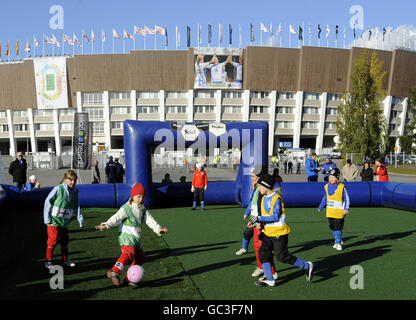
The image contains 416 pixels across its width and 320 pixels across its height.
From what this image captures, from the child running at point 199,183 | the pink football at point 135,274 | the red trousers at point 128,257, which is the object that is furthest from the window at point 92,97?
the pink football at point 135,274

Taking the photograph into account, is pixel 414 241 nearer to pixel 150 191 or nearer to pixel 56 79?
→ pixel 150 191

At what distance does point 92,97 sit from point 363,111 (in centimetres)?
4596

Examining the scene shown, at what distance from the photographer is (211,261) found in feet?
23.0

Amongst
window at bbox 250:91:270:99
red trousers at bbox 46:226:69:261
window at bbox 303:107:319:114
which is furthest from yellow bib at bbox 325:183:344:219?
window at bbox 303:107:319:114

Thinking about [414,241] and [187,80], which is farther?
[187,80]

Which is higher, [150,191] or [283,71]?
[283,71]

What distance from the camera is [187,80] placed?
63281mm

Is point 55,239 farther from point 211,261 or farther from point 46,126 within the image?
point 46,126

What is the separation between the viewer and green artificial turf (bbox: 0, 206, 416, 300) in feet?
17.5

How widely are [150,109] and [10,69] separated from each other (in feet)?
80.0

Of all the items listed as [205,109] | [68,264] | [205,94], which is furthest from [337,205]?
[205,109]

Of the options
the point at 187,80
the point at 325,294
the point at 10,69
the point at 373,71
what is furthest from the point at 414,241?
the point at 10,69

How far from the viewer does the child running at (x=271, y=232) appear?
18.0 feet

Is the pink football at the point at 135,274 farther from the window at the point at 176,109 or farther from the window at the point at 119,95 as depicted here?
the window at the point at 119,95
